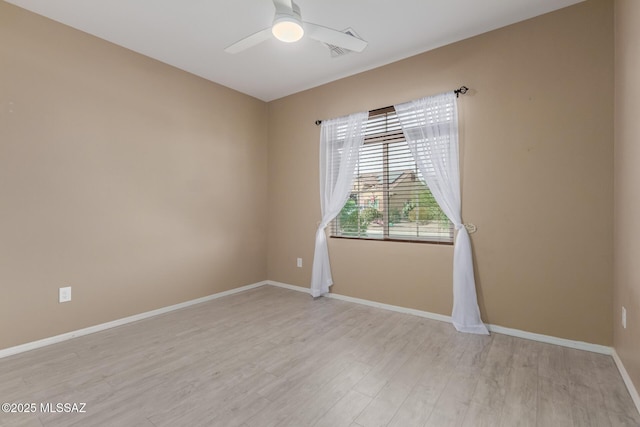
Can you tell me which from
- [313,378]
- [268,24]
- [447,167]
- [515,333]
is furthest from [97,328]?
[515,333]

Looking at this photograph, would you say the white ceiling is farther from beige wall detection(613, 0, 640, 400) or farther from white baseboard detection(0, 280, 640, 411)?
white baseboard detection(0, 280, 640, 411)

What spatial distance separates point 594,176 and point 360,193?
2090mm

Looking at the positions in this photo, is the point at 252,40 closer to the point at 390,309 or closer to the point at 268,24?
the point at 268,24

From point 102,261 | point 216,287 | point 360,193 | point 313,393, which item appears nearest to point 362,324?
point 313,393

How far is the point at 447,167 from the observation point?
9.46 ft

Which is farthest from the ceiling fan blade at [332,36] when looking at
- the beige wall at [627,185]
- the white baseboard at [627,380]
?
the white baseboard at [627,380]

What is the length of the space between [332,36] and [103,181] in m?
2.45

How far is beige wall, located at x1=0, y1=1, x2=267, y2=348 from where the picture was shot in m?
2.37

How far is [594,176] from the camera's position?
2285mm

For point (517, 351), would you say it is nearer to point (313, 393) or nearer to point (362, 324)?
point (362, 324)

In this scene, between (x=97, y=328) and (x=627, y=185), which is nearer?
(x=627, y=185)

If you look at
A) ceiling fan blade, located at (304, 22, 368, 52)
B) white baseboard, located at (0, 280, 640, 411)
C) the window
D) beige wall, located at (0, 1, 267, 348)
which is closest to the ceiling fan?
ceiling fan blade, located at (304, 22, 368, 52)

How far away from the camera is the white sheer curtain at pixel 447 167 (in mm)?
2717

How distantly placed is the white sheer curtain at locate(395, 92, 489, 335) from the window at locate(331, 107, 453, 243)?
137 millimetres
